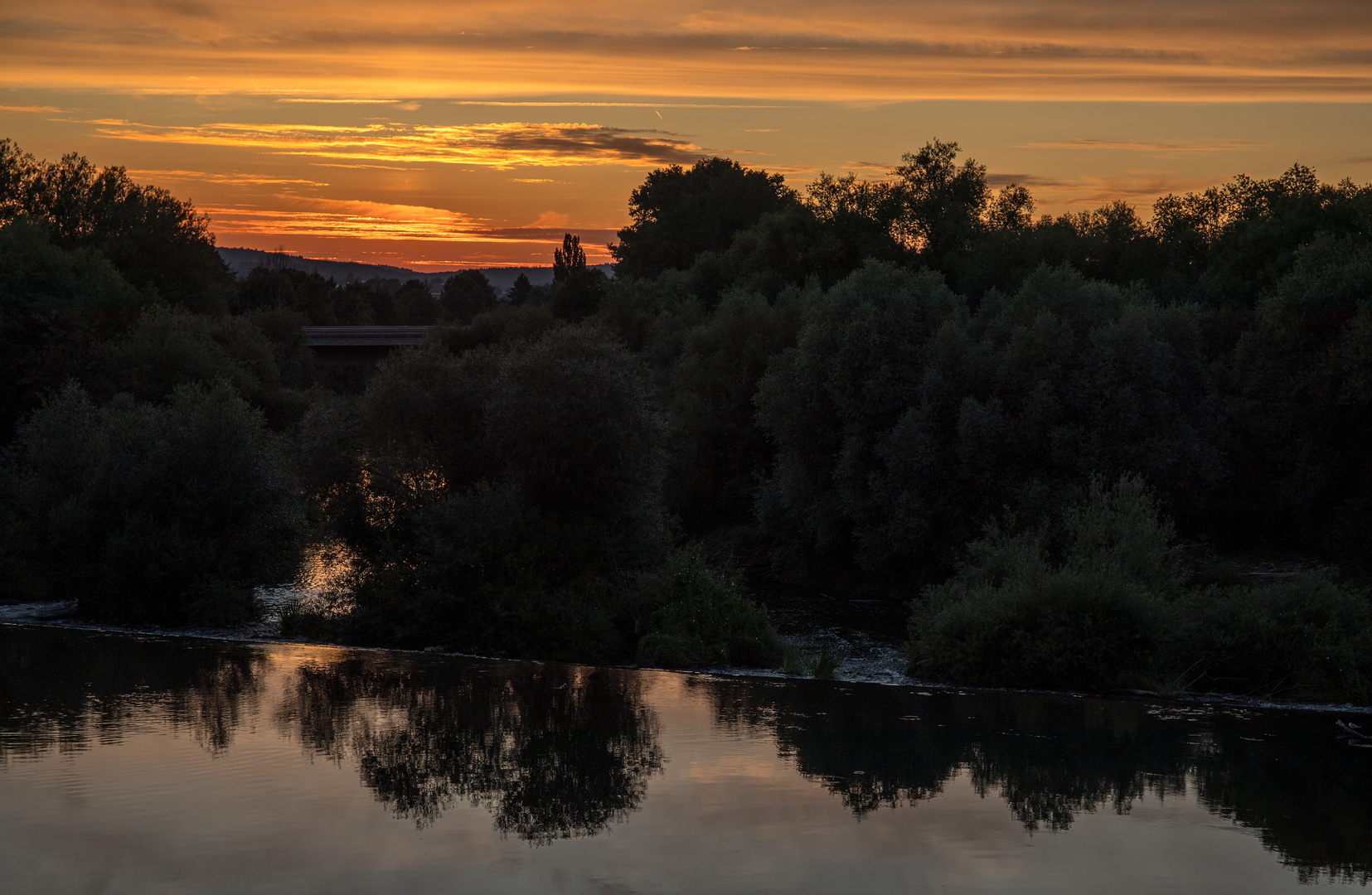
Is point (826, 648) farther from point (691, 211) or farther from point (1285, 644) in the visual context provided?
point (691, 211)

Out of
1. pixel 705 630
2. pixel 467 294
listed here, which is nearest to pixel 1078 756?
pixel 705 630

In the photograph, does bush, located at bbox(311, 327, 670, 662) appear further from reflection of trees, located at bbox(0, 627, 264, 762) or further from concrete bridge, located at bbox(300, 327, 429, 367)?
concrete bridge, located at bbox(300, 327, 429, 367)

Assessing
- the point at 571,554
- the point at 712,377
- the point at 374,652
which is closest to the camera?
the point at 374,652

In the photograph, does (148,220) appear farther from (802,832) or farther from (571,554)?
(802,832)

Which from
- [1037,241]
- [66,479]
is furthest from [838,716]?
[1037,241]

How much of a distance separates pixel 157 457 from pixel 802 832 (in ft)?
76.9

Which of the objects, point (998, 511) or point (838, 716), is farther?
point (998, 511)

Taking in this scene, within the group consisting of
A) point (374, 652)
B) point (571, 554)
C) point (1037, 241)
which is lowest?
point (374, 652)

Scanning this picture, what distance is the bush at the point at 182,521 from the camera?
101 ft

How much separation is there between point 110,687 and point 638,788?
11.2 metres

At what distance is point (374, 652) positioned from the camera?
27.4 metres

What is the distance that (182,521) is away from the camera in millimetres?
31219

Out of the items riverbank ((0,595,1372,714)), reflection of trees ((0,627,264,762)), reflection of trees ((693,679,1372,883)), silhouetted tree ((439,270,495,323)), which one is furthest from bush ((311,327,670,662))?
silhouetted tree ((439,270,495,323))

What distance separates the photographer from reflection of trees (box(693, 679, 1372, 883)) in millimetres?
15391
